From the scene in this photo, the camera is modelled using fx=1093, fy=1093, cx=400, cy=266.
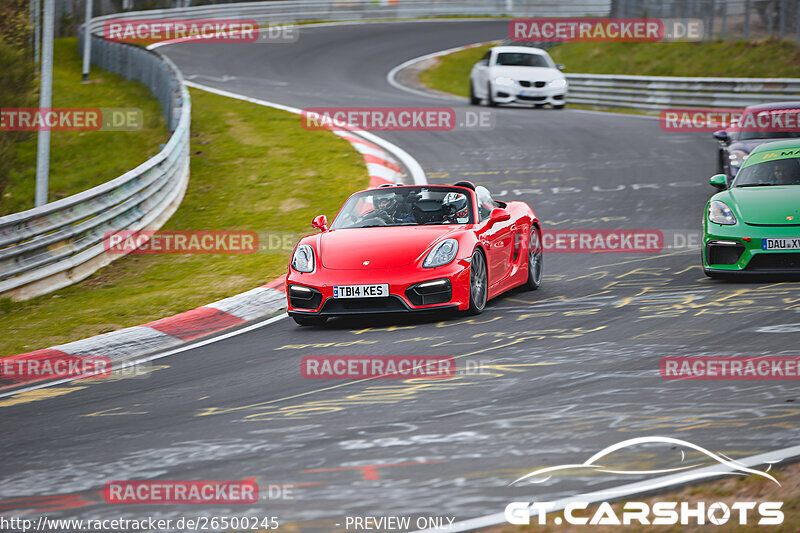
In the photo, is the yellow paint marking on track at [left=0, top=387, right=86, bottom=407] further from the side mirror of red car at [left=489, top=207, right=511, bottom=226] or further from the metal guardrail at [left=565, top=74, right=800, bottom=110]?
the metal guardrail at [left=565, top=74, right=800, bottom=110]

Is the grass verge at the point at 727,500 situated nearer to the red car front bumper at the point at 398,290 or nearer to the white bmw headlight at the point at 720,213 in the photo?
the red car front bumper at the point at 398,290

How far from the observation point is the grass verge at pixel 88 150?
2002cm

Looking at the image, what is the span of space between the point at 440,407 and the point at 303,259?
3.55m

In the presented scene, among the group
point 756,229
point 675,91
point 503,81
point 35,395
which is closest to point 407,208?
point 756,229

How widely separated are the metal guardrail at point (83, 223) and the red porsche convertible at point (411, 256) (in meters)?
3.79

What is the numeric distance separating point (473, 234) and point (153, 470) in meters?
4.80

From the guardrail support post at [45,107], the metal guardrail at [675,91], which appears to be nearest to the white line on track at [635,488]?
the guardrail support post at [45,107]

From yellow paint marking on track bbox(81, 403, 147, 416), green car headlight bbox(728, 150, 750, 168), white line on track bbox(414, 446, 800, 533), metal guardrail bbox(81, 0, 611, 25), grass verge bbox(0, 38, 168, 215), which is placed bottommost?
grass verge bbox(0, 38, 168, 215)

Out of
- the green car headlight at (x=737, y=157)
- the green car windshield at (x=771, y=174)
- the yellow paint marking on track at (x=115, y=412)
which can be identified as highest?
the green car windshield at (x=771, y=174)

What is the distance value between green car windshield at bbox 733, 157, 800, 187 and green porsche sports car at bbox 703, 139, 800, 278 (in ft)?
0.04

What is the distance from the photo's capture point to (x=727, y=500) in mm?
4625

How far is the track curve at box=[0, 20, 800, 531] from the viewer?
518 cm

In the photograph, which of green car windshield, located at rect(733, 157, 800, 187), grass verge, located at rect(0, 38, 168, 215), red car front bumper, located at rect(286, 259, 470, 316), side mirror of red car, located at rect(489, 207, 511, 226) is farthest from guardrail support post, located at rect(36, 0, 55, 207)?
green car windshield, located at rect(733, 157, 800, 187)

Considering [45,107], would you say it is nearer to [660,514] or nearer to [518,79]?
[518,79]
